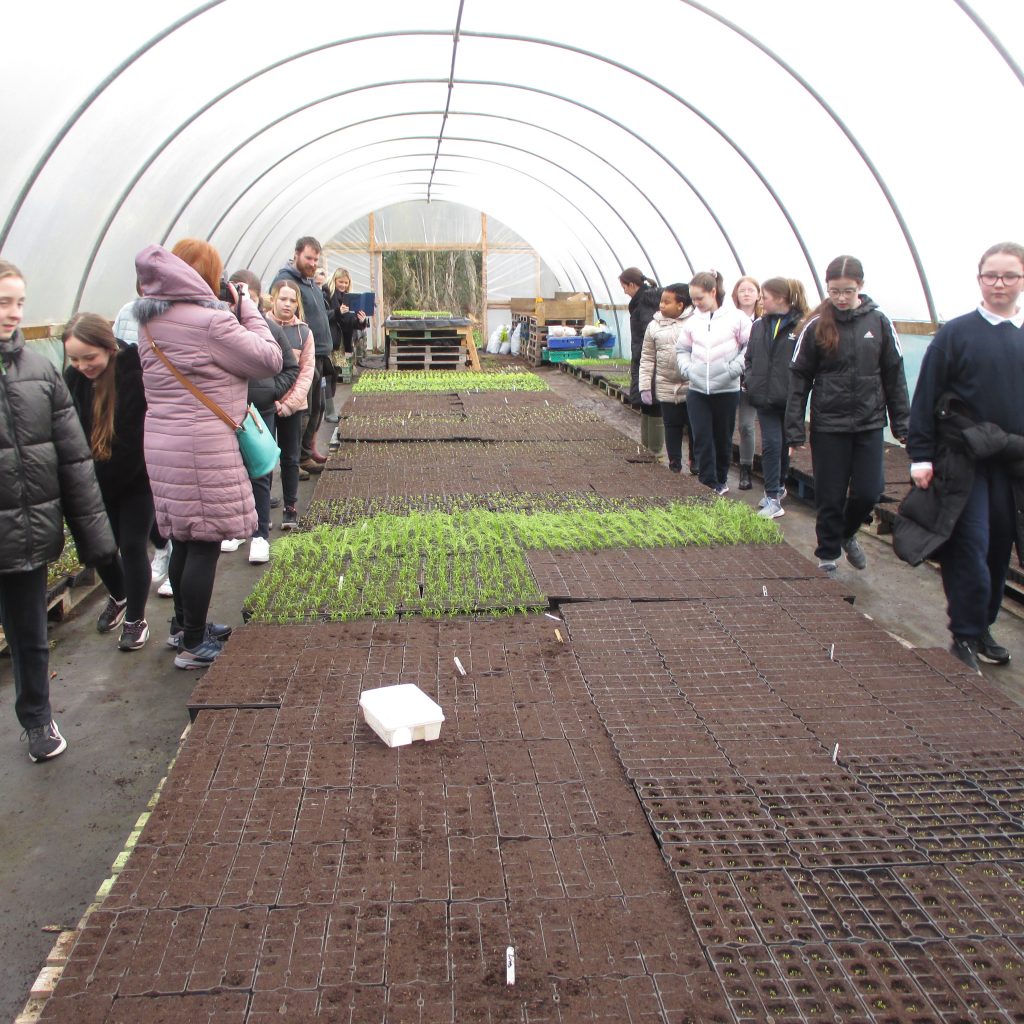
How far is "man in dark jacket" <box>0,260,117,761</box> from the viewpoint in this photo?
2.78 m

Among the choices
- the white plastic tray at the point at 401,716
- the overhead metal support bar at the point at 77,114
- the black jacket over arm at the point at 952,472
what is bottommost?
the white plastic tray at the point at 401,716

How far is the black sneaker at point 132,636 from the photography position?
13.7ft

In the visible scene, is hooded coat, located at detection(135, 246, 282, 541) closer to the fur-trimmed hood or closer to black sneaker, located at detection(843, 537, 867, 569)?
the fur-trimmed hood

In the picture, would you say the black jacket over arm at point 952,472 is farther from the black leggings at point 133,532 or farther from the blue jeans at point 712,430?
the black leggings at point 133,532

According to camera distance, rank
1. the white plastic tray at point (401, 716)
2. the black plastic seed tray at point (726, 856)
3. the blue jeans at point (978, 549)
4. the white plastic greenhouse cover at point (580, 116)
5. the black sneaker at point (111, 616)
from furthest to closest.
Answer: the white plastic greenhouse cover at point (580, 116) → the black sneaker at point (111, 616) → the blue jeans at point (978, 549) → the white plastic tray at point (401, 716) → the black plastic seed tray at point (726, 856)

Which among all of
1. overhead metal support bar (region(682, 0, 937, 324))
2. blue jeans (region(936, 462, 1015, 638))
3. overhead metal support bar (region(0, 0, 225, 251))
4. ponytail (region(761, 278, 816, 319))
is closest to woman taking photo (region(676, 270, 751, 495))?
ponytail (region(761, 278, 816, 319))

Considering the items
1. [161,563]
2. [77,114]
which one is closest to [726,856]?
[161,563]

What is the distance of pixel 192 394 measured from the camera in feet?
11.1

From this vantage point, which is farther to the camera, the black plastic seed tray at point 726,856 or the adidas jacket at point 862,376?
the adidas jacket at point 862,376

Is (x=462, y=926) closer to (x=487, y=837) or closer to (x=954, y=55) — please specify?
(x=487, y=837)

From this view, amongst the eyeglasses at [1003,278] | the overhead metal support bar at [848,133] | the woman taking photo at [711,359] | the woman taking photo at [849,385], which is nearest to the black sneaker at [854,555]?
the woman taking photo at [849,385]

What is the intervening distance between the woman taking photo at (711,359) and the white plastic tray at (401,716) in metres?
4.08

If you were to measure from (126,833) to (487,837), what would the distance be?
4.25 feet

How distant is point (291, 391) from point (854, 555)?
141 inches
